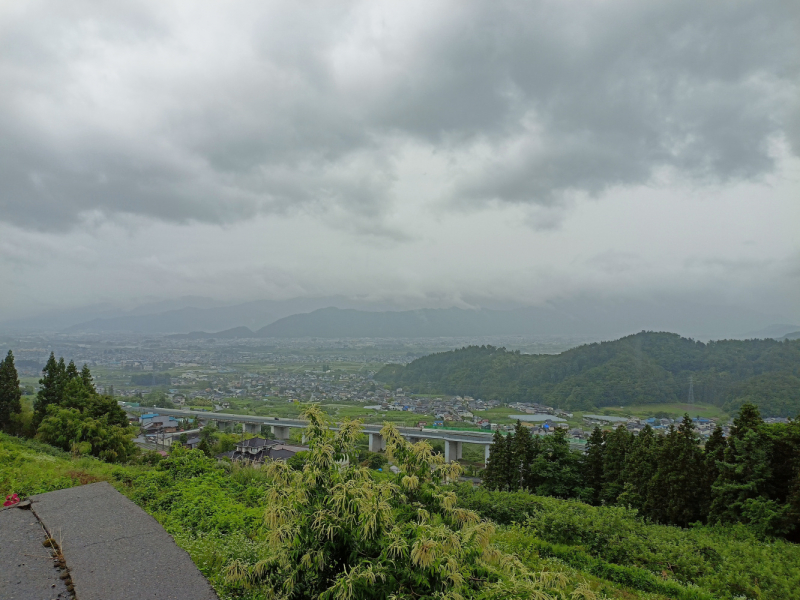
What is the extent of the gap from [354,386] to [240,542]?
72533 millimetres


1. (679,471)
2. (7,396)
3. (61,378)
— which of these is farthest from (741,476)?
(7,396)

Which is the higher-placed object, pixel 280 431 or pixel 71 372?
pixel 71 372

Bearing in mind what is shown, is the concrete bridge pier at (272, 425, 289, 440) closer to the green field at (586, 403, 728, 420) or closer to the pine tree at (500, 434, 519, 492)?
the pine tree at (500, 434, 519, 492)

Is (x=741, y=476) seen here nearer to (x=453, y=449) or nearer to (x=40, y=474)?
(x=40, y=474)

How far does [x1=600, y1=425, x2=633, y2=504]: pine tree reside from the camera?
14961mm

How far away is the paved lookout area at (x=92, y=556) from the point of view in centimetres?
379

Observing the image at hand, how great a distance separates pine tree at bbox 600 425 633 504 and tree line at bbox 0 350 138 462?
1539 centimetres

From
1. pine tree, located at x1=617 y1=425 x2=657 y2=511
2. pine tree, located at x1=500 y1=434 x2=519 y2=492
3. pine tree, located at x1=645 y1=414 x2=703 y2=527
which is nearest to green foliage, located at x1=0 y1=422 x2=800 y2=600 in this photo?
pine tree, located at x1=645 y1=414 x2=703 y2=527

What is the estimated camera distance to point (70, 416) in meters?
13.6

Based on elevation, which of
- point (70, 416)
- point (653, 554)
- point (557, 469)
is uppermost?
point (70, 416)

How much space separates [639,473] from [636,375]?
5338cm

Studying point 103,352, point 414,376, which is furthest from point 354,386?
point 103,352

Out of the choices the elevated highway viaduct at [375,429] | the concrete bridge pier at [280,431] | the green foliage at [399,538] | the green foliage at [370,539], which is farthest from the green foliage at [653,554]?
the concrete bridge pier at [280,431]

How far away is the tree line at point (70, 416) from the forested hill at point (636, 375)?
1896 inches
